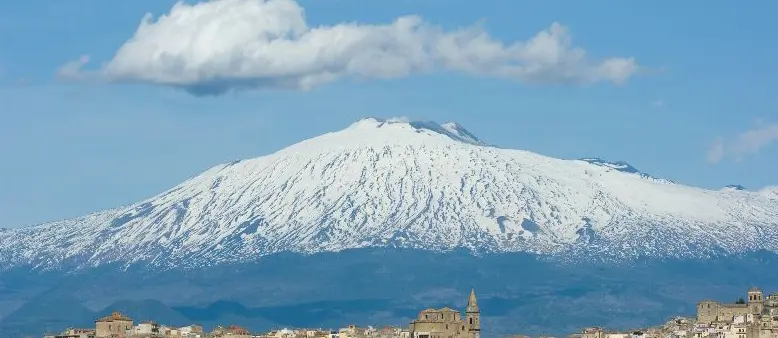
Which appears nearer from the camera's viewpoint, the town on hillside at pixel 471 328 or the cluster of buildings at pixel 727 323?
the cluster of buildings at pixel 727 323

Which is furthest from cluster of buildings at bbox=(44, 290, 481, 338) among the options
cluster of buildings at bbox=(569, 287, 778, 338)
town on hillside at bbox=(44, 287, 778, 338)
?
cluster of buildings at bbox=(569, 287, 778, 338)

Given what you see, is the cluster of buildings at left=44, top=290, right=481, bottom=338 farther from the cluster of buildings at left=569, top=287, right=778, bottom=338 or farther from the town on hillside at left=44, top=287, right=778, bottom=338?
the cluster of buildings at left=569, top=287, right=778, bottom=338

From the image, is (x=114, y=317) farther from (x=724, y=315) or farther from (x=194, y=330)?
(x=724, y=315)

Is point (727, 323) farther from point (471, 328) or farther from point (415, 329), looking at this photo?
point (415, 329)

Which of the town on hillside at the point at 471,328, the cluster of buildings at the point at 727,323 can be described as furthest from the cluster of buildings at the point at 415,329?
the cluster of buildings at the point at 727,323

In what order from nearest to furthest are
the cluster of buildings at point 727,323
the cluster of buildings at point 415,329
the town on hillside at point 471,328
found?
the cluster of buildings at point 727,323
the town on hillside at point 471,328
the cluster of buildings at point 415,329

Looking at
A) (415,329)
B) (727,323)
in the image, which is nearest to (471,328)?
(415,329)

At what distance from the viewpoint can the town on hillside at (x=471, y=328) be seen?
14688 centimetres

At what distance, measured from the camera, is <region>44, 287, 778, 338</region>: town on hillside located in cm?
14688

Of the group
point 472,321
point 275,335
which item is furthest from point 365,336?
point 472,321

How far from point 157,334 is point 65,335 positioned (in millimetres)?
8442

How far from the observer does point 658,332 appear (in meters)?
164

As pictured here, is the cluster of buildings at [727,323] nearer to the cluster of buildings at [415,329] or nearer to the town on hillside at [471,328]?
the town on hillside at [471,328]

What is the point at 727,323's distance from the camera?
154500 millimetres
